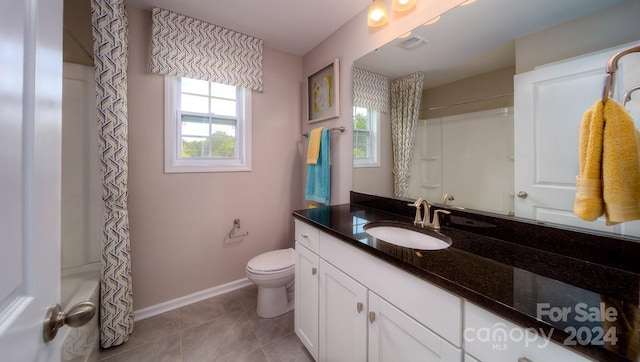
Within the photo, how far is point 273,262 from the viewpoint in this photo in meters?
1.81

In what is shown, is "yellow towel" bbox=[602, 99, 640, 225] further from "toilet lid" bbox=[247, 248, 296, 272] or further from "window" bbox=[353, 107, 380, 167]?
"toilet lid" bbox=[247, 248, 296, 272]

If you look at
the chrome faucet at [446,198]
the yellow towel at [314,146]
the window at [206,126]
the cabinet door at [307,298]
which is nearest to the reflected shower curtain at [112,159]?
the window at [206,126]

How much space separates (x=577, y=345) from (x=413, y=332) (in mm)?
410

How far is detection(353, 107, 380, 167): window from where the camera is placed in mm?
1716

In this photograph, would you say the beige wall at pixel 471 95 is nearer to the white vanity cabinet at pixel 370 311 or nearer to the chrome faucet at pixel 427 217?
the chrome faucet at pixel 427 217

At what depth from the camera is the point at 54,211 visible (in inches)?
20.5

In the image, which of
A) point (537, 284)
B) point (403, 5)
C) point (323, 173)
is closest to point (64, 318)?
point (537, 284)

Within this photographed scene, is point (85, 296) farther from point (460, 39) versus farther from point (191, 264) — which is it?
point (460, 39)

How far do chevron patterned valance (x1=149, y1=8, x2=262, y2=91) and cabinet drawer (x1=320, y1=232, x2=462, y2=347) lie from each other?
1.75 metres

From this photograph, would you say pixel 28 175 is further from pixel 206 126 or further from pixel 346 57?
pixel 346 57

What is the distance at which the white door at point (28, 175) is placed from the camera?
1.18 ft

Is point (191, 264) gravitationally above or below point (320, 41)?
below

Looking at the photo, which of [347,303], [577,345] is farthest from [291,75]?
[577,345]

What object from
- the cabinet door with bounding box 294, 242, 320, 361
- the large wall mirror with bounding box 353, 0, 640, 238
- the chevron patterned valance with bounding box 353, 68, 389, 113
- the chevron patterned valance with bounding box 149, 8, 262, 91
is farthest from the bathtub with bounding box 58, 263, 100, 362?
the chevron patterned valance with bounding box 353, 68, 389, 113
